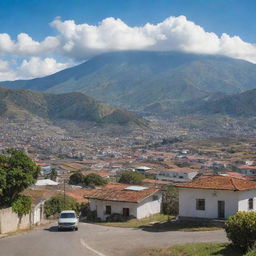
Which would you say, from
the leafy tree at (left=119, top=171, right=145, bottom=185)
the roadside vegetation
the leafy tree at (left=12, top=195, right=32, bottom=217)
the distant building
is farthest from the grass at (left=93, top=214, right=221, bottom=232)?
the distant building

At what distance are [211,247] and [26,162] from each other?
48.2 feet

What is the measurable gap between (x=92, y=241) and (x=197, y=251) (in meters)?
6.61

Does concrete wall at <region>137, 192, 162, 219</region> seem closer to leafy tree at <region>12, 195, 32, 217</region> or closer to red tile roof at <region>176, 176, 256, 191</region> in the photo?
red tile roof at <region>176, 176, 256, 191</region>

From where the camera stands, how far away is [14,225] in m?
26.9

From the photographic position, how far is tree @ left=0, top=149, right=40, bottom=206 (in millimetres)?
27453

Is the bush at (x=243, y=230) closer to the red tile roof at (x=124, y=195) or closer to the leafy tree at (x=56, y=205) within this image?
the red tile roof at (x=124, y=195)

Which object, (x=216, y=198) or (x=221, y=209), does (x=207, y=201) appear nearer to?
(x=216, y=198)

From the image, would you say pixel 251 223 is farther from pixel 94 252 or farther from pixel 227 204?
pixel 227 204

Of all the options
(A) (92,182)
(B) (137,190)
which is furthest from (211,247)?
(A) (92,182)

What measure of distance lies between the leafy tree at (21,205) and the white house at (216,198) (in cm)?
949

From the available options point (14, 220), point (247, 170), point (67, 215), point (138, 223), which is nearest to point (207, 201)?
point (138, 223)

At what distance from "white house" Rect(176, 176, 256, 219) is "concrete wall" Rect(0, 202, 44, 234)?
9613mm

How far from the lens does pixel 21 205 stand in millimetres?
27938

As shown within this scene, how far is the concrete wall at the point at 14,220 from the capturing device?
25217 millimetres
